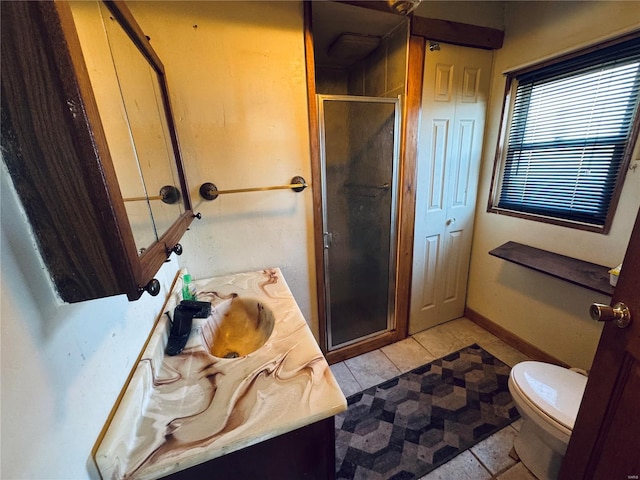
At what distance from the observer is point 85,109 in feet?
1.21

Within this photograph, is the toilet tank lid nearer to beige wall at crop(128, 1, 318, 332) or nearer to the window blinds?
the window blinds

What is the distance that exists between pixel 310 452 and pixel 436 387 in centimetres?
127

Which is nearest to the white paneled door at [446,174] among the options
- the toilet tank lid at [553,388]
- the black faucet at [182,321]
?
the toilet tank lid at [553,388]

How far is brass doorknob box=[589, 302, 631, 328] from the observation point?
632 millimetres

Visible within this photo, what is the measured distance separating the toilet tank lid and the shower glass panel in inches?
34.8

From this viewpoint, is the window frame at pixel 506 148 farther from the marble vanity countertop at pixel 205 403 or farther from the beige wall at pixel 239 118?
the marble vanity countertop at pixel 205 403

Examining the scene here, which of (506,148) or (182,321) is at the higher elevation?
(506,148)

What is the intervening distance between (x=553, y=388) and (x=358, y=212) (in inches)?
51.1

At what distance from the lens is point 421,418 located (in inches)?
56.3

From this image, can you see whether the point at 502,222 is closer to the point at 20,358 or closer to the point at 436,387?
the point at 436,387

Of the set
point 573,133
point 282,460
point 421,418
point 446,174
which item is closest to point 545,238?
point 573,133

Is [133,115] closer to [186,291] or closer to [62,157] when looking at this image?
[62,157]

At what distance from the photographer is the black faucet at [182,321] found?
2.77 ft

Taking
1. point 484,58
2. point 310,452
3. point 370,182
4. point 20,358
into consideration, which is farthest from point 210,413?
point 484,58
